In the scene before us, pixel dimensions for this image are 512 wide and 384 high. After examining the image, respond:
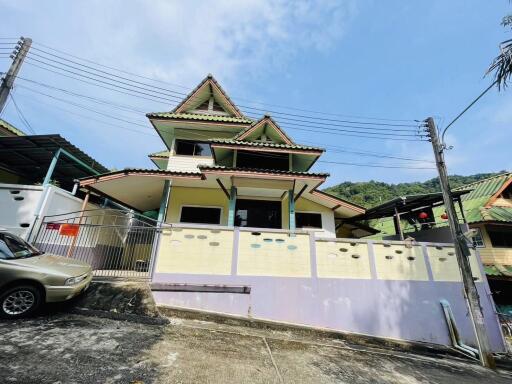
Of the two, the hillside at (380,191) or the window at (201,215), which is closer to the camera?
the window at (201,215)

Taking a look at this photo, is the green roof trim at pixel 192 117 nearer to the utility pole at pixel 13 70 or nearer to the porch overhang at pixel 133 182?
the porch overhang at pixel 133 182

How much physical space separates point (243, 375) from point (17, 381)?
9.11ft

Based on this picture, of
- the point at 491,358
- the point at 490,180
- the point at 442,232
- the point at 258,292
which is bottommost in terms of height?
the point at 491,358

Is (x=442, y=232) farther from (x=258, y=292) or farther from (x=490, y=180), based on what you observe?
(x=490, y=180)

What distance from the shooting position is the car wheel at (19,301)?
452cm

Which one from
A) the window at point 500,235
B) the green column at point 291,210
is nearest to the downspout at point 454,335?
the green column at point 291,210

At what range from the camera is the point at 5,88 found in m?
8.29

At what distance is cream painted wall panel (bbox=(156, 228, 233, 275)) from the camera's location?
20.6ft

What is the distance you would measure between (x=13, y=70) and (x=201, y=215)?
870cm

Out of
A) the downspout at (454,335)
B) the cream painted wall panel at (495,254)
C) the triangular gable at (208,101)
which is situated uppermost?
the triangular gable at (208,101)

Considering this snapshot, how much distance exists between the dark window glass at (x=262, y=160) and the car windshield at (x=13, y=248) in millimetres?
6927

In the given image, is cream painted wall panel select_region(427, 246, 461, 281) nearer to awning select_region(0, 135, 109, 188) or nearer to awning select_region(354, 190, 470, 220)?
awning select_region(354, 190, 470, 220)

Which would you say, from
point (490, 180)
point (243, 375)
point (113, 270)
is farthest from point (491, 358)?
point (490, 180)

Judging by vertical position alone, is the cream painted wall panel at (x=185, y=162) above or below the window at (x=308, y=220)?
above
